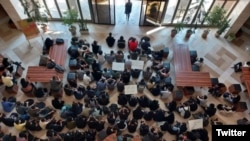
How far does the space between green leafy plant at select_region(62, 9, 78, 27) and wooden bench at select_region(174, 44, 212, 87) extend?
5.57 m

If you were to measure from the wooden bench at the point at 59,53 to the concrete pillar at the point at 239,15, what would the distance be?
902 centimetres

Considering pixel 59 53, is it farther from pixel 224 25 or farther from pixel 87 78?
pixel 224 25

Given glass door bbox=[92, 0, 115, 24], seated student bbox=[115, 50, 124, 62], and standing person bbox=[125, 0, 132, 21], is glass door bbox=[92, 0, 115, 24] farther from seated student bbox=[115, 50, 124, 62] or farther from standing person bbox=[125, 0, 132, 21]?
seated student bbox=[115, 50, 124, 62]

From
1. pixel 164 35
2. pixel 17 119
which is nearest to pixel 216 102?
pixel 164 35

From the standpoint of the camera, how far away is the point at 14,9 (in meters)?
14.2

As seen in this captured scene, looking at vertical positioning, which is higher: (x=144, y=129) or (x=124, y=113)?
(x=124, y=113)

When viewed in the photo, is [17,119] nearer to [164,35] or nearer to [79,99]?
[79,99]

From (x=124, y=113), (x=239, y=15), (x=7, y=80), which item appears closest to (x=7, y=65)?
(x=7, y=80)

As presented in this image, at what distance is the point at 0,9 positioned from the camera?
15867mm

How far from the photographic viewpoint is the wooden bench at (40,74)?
13.2m

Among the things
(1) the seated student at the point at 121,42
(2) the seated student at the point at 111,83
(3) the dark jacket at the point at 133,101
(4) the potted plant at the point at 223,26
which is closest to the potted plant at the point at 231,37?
(4) the potted plant at the point at 223,26

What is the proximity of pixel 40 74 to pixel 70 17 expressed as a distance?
137 inches

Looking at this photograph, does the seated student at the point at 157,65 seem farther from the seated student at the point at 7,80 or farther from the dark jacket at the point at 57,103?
the seated student at the point at 7,80

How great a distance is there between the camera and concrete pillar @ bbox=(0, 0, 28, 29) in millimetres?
13805
